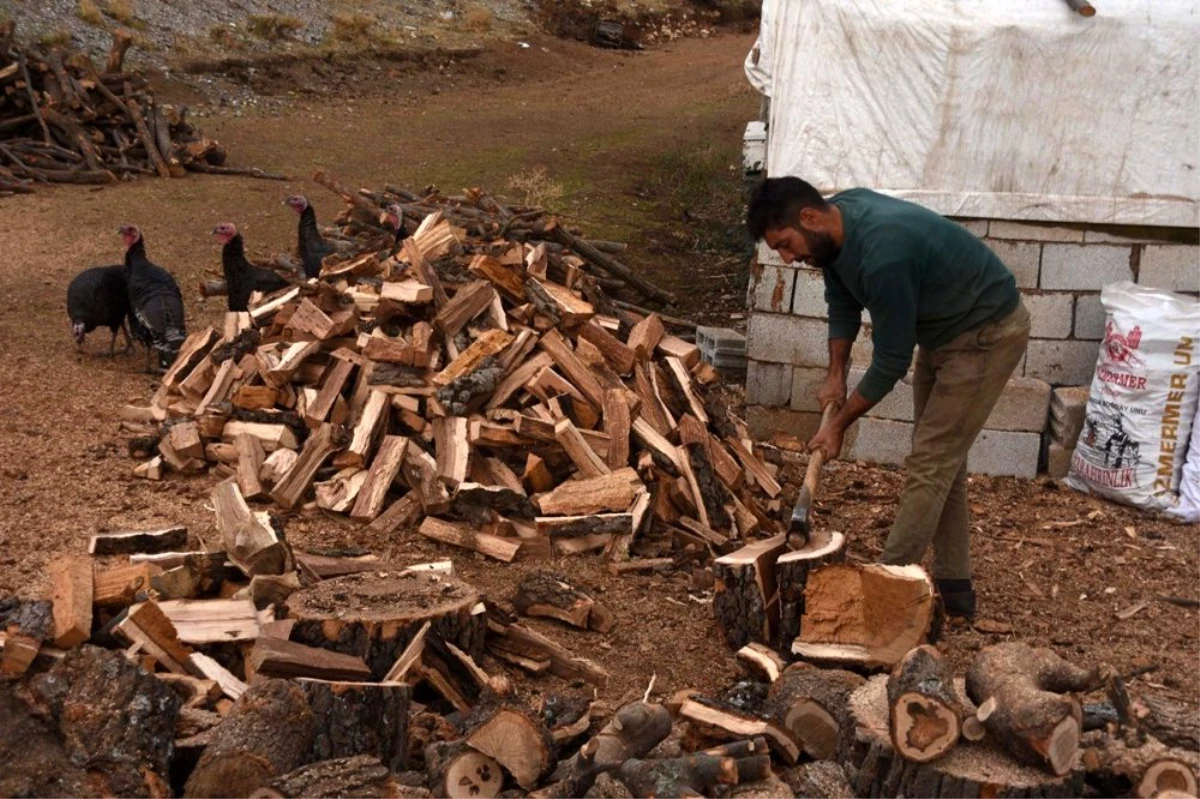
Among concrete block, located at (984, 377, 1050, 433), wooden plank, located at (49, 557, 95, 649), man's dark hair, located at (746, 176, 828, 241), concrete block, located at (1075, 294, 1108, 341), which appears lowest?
concrete block, located at (984, 377, 1050, 433)

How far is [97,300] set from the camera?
29.9 ft

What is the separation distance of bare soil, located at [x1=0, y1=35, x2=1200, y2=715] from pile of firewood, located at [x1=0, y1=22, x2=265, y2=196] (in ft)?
1.66

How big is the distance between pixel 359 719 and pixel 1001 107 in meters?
5.46

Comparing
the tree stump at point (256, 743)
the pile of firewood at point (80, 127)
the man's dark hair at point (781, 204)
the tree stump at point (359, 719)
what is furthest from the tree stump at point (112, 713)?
the pile of firewood at point (80, 127)

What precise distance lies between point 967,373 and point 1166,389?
2.36 metres

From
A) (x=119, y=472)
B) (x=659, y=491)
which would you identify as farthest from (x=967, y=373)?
(x=119, y=472)

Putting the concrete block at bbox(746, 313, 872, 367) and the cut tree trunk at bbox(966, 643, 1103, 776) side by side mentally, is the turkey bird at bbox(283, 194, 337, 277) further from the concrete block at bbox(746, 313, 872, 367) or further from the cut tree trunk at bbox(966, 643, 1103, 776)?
the cut tree trunk at bbox(966, 643, 1103, 776)

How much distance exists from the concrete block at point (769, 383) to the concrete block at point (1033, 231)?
4.83 feet

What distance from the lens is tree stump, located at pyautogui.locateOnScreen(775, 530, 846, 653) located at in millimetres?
5109

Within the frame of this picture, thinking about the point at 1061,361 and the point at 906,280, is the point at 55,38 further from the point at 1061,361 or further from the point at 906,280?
the point at 906,280

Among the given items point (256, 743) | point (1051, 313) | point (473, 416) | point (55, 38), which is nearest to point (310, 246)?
point (473, 416)

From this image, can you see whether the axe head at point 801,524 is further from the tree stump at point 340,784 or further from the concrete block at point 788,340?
the concrete block at point 788,340

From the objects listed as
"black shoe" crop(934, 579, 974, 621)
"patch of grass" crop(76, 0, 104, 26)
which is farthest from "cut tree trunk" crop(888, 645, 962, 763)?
"patch of grass" crop(76, 0, 104, 26)

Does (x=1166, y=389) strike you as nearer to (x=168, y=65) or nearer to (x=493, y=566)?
(x=493, y=566)
